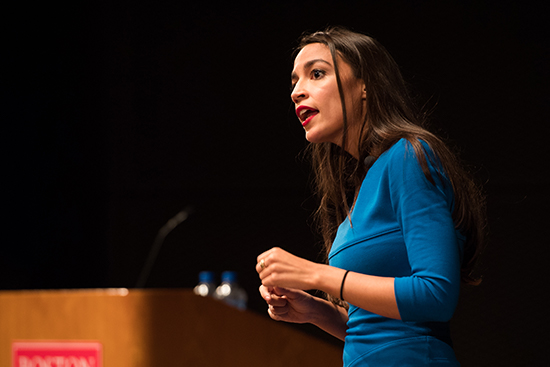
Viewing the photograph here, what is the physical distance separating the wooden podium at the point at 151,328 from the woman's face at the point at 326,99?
74 centimetres

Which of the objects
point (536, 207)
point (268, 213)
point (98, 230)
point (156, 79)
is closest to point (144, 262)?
point (98, 230)

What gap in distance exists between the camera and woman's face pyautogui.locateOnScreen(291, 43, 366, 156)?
0.97 metres

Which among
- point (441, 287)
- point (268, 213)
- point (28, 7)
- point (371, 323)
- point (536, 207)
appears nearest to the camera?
point (441, 287)

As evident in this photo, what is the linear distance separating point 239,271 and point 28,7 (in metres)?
1.92

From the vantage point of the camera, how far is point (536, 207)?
111 inches

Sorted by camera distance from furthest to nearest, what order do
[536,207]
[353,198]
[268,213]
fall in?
[268,213]
[536,207]
[353,198]

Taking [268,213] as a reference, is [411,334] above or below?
above

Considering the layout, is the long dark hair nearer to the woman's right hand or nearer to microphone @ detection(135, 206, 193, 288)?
the woman's right hand

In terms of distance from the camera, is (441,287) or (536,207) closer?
(441,287)

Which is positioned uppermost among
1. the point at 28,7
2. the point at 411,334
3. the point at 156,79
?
the point at 28,7

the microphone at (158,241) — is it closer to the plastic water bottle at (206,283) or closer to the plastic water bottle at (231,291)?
the plastic water bottle at (206,283)

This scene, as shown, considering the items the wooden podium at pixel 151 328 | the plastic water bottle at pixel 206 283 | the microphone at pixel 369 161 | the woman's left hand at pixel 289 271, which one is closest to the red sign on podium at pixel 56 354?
the wooden podium at pixel 151 328

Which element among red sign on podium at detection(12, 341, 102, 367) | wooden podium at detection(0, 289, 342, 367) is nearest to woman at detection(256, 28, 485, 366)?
wooden podium at detection(0, 289, 342, 367)

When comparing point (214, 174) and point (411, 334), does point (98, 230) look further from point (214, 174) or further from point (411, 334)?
point (411, 334)
